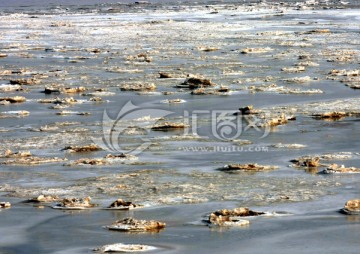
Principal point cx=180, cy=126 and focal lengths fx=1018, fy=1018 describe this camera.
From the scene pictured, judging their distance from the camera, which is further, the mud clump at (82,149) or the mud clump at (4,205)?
the mud clump at (82,149)

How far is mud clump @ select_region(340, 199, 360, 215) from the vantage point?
12350mm

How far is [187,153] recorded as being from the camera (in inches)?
666

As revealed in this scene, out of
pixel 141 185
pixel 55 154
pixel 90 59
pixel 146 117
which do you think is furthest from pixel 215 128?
pixel 90 59

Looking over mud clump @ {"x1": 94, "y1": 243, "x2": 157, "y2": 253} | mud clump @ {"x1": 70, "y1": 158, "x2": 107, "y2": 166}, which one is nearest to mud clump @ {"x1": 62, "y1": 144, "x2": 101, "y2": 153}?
mud clump @ {"x1": 70, "y1": 158, "x2": 107, "y2": 166}

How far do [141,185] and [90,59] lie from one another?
21.2 m

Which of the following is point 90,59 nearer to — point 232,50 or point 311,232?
point 232,50

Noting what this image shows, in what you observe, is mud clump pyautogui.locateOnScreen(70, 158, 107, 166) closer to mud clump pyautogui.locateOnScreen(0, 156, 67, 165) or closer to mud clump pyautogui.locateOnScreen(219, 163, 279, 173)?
mud clump pyautogui.locateOnScreen(0, 156, 67, 165)

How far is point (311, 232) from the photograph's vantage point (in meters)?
11.5

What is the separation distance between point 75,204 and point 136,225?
1518 millimetres

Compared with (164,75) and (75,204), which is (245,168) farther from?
(164,75)

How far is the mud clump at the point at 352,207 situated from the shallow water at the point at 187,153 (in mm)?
210

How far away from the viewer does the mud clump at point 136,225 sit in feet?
38.5

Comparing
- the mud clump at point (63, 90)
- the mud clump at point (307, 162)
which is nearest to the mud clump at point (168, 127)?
the mud clump at point (307, 162)

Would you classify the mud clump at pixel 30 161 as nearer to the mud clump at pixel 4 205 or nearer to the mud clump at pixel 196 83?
the mud clump at pixel 4 205
